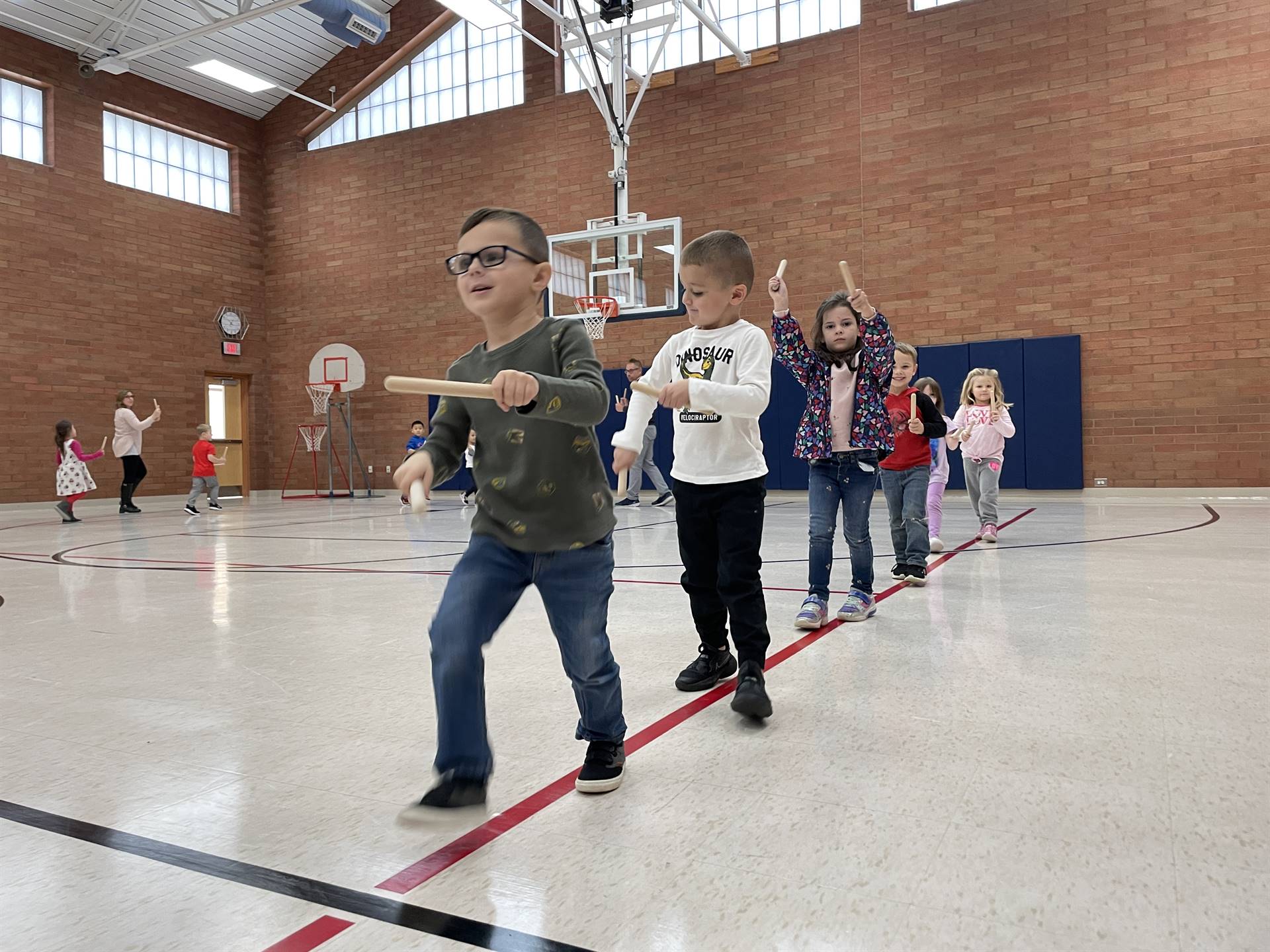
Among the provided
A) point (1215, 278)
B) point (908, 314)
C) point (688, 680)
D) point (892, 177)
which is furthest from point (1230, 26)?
point (688, 680)

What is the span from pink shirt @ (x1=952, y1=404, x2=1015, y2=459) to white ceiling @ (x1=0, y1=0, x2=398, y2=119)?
34.2 feet

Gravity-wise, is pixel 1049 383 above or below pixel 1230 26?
below

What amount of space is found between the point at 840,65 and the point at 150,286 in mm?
10858

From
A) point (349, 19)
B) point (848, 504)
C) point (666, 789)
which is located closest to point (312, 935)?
point (666, 789)

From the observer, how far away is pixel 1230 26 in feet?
30.9

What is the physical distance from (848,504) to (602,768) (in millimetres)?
1771

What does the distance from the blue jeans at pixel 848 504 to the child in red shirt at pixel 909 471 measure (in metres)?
0.87

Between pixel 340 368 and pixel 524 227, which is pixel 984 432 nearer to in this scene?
pixel 524 227

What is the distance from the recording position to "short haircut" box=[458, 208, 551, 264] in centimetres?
158

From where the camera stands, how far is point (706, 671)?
2.29 meters

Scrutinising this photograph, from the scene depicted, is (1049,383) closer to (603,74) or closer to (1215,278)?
(1215,278)

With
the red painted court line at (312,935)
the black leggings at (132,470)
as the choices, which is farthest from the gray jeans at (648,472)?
the red painted court line at (312,935)

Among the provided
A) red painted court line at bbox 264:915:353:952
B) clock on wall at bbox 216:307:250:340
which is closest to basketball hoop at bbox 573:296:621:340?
clock on wall at bbox 216:307:250:340

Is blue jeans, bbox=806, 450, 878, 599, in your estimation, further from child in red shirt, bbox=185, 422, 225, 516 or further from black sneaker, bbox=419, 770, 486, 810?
child in red shirt, bbox=185, 422, 225, 516
